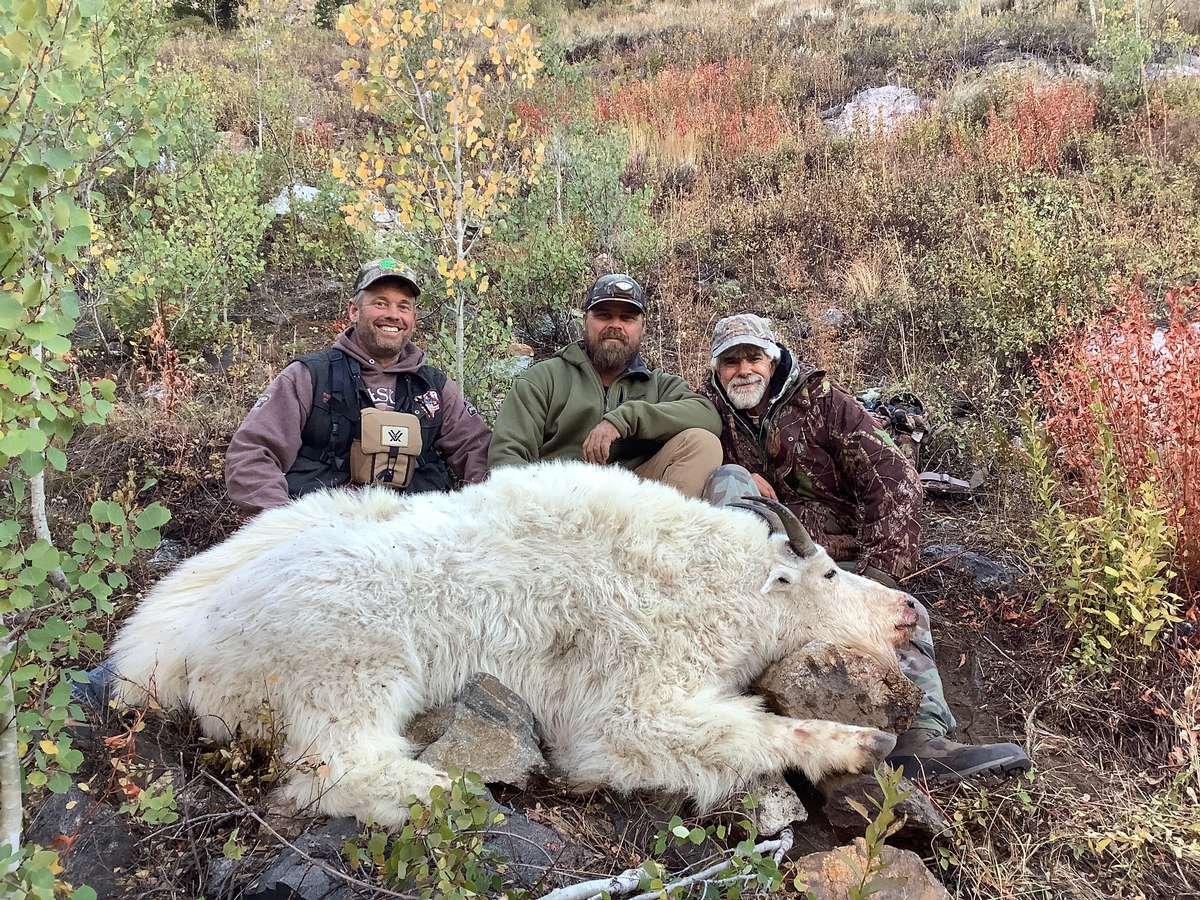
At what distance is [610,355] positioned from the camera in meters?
5.41

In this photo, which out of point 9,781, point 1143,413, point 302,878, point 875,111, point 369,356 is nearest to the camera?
point 9,781

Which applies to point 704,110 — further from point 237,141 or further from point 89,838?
point 89,838

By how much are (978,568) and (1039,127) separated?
889 cm

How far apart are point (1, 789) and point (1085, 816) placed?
3.67 meters

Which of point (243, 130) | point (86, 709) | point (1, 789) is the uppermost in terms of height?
point (243, 130)

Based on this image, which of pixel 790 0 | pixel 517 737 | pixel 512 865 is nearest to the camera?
pixel 512 865

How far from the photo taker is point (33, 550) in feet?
5.84

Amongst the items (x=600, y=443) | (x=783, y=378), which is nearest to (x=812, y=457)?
(x=783, y=378)

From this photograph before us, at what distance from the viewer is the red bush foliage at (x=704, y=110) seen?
42.4ft

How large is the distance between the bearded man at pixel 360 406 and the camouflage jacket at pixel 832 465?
6.34ft

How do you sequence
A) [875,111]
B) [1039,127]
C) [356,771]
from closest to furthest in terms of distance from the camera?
[356,771], [1039,127], [875,111]

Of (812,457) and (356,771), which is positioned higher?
(812,457)

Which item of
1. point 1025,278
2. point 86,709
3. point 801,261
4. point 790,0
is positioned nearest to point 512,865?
point 86,709

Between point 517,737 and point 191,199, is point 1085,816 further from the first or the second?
point 191,199
